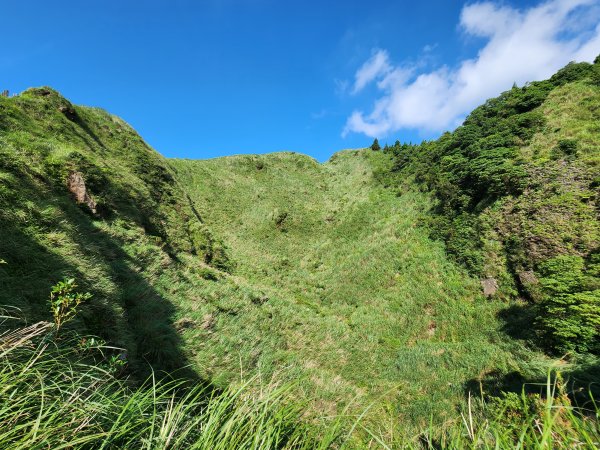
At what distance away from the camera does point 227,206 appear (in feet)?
129

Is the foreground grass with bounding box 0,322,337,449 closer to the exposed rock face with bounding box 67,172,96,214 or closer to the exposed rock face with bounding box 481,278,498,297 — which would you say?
the exposed rock face with bounding box 67,172,96,214

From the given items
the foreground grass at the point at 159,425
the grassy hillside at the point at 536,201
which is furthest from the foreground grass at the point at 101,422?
the grassy hillside at the point at 536,201

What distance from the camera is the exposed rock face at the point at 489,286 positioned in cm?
1599

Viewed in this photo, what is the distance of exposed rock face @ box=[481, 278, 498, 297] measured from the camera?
15992 millimetres

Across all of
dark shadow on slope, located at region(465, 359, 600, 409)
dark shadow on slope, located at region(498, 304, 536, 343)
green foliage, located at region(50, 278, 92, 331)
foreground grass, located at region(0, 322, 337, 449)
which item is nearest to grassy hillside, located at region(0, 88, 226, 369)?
green foliage, located at region(50, 278, 92, 331)

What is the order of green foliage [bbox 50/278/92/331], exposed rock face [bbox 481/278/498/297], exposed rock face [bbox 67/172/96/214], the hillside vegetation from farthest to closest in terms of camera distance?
exposed rock face [bbox 481/278/498/297] < exposed rock face [bbox 67/172/96/214] < green foliage [bbox 50/278/92/331] < the hillside vegetation

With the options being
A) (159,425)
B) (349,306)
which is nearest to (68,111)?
(349,306)

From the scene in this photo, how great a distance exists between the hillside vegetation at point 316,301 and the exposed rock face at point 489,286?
0.23 metres

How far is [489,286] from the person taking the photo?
16328 millimetres

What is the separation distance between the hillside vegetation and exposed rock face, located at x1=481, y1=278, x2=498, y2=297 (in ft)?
0.74

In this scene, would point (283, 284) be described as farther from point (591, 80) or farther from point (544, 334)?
point (591, 80)

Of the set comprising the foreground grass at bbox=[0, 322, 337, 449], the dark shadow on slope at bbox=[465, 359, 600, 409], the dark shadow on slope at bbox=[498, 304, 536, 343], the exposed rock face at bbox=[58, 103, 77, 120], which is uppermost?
the exposed rock face at bbox=[58, 103, 77, 120]

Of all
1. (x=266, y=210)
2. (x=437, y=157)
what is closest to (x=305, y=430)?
(x=437, y=157)

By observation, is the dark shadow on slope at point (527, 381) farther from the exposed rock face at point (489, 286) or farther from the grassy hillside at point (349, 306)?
the exposed rock face at point (489, 286)
